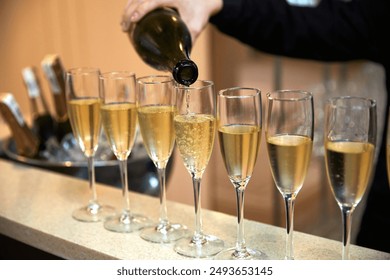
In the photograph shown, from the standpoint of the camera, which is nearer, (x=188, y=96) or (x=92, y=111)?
(x=188, y=96)

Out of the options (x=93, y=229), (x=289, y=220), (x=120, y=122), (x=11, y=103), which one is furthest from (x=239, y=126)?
(x=11, y=103)

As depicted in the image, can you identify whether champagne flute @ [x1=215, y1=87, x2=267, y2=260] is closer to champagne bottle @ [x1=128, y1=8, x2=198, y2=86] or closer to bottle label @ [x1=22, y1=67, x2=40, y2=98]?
champagne bottle @ [x1=128, y1=8, x2=198, y2=86]

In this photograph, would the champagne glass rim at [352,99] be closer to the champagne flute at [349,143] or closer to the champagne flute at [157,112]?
the champagne flute at [349,143]

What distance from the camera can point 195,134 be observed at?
2.87 feet

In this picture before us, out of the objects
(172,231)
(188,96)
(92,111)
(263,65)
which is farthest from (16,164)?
(263,65)

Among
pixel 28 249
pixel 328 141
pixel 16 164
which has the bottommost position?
pixel 28 249

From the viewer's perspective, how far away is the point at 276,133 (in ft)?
2.63

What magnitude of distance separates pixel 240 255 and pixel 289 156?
212mm

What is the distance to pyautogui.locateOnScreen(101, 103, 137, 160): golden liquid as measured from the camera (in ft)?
3.33

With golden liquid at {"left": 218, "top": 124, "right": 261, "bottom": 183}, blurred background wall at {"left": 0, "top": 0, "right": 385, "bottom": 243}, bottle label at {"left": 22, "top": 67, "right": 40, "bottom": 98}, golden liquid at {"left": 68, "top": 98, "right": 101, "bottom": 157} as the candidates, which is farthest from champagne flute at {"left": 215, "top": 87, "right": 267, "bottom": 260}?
blurred background wall at {"left": 0, "top": 0, "right": 385, "bottom": 243}

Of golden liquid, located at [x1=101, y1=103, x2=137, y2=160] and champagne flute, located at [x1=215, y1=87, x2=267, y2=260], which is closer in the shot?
champagne flute, located at [x1=215, y1=87, x2=267, y2=260]

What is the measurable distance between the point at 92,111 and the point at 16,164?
0.51 m

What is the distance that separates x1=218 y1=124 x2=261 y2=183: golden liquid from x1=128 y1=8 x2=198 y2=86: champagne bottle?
25cm

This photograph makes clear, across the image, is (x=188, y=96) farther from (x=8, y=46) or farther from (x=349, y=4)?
(x=8, y=46)
